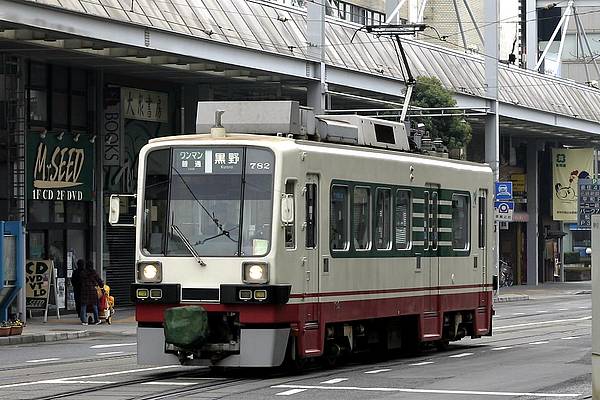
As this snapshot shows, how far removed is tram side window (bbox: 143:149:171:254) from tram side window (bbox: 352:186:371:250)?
2.79 m

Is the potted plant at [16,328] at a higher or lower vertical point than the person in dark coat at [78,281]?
lower

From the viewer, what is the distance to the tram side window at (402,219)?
850 inches

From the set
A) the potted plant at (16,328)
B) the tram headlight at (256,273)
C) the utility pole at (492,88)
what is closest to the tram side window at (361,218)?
the tram headlight at (256,273)

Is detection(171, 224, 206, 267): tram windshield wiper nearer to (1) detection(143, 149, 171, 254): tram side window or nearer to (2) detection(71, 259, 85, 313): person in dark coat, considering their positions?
(1) detection(143, 149, 171, 254): tram side window

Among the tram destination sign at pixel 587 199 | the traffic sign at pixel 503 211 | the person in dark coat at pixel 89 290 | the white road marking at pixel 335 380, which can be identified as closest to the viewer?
the white road marking at pixel 335 380

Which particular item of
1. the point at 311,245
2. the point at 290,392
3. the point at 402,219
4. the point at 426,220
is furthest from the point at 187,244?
the point at 426,220

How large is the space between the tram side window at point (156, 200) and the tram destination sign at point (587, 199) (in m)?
41.8

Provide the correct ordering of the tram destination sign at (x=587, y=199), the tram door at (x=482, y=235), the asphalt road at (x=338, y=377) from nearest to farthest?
1. the asphalt road at (x=338, y=377)
2. the tram door at (x=482, y=235)
3. the tram destination sign at (x=587, y=199)

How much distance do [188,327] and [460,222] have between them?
7.24 m

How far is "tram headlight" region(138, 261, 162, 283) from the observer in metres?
18.7

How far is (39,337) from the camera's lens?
29.7m

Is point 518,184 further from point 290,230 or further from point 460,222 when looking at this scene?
point 290,230

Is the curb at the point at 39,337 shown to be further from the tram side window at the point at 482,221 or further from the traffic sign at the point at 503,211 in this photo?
the traffic sign at the point at 503,211

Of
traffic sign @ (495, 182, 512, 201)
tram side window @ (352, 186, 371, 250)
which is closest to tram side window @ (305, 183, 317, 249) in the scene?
tram side window @ (352, 186, 371, 250)
